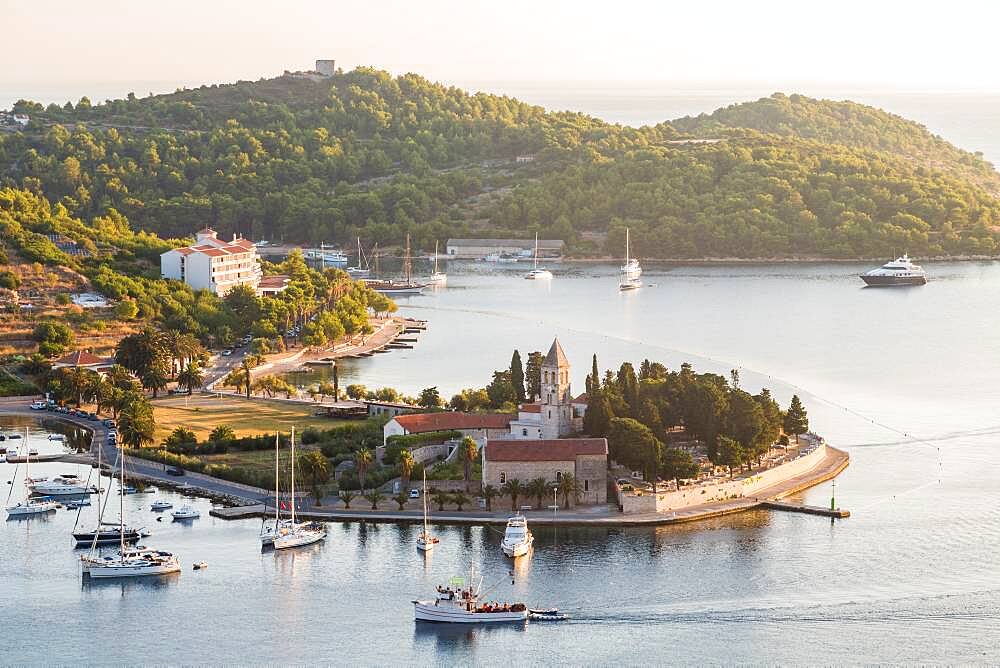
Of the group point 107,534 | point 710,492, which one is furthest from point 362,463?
point 710,492

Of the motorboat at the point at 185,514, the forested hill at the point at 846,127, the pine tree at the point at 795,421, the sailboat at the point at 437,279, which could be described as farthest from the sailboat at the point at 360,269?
the motorboat at the point at 185,514

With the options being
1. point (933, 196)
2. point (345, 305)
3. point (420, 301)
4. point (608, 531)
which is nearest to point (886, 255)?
point (933, 196)

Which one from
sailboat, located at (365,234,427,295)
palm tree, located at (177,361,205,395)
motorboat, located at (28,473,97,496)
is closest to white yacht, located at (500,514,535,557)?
motorboat, located at (28,473,97,496)

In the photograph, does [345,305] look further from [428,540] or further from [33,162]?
[33,162]

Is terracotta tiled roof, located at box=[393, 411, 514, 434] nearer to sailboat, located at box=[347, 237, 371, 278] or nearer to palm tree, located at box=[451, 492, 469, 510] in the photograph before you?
palm tree, located at box=[451, 492, 469, 510]

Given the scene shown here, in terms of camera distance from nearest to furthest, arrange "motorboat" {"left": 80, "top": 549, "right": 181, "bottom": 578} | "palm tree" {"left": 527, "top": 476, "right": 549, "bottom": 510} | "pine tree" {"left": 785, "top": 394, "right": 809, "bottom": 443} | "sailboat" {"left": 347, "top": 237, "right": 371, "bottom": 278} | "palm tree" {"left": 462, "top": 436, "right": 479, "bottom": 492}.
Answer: "motorboat" {"left": 80, "top": 549, "right": 181, "bottom": 578} → "palm tree" {"left": 527, "top": 476, "right": 549, "bottom": 510} → "palm tree" {"left": 462, "top": 436, "right": 479, "bottom": 492} → "pine tree" {"left": 785, "top": 394, "right": 809, "bottom": 443} → "sailboat" {"left": 347, "top": 237, "right": 371, "bottom": 278}

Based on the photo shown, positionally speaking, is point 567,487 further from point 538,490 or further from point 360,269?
point 360,269
